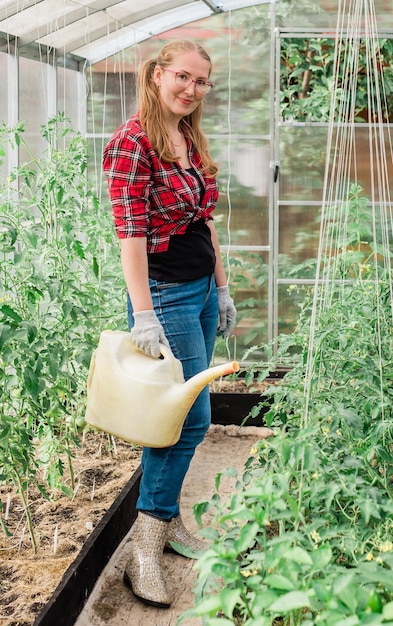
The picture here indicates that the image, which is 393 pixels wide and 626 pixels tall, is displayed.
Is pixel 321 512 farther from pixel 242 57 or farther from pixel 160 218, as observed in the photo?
pixel 242 57

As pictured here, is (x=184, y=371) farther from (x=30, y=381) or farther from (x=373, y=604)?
(x=373, y=604)

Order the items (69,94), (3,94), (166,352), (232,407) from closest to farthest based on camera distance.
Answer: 1. (166,352)
2. (3,94)
3. (232,407)
4. (69,94)

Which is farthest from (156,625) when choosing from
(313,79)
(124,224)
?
(313,79)

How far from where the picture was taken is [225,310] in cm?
276

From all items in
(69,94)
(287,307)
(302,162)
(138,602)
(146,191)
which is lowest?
(138,602)

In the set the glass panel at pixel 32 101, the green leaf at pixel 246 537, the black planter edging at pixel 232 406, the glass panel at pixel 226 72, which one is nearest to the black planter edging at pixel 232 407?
the black planter edging at pixel 232 406

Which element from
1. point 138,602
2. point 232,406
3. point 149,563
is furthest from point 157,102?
point 232,406

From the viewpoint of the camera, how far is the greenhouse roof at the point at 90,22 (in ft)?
12.5

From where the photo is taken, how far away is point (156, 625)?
231 centimetres

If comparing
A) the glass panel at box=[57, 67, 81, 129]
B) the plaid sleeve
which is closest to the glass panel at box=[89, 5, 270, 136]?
the glass panel at box=[57, 67, 81, 129]

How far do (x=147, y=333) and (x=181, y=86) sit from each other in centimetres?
63

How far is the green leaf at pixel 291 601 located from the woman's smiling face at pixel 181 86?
56.9 inches

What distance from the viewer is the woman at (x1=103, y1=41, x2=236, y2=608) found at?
220 centimetres

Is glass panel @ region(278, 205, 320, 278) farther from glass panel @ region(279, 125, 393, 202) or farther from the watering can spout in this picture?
the watering can spout
